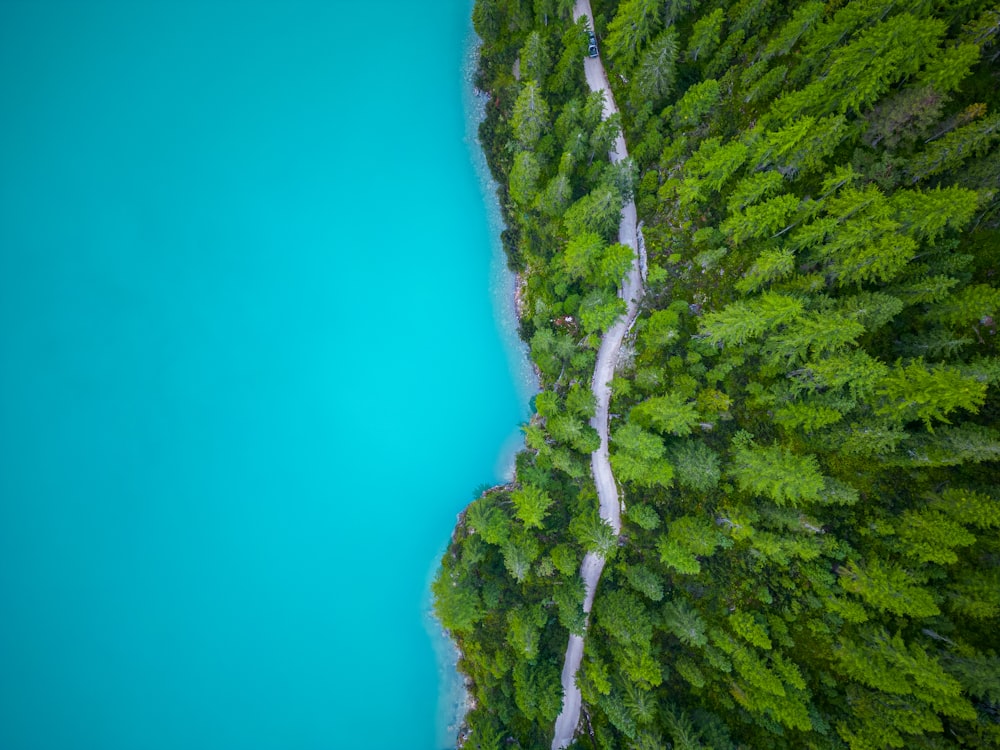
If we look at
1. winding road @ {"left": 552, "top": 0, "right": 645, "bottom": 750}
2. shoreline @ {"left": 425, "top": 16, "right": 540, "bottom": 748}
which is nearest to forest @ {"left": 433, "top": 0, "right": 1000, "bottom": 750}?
winding road @ {"left": 552, "top": 0, "right": 645, "bottom": 750}

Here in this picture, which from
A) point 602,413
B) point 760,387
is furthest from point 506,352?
point 760,387

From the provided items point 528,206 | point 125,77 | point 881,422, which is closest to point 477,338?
point 528,206

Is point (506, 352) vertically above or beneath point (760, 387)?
above

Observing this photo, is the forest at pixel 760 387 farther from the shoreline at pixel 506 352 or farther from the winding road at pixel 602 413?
the shoreline at pixel 506 352

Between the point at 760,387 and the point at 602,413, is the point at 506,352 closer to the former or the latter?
the point at 602,413

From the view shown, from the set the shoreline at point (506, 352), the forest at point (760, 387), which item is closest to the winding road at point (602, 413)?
the forest at point (760, 387)

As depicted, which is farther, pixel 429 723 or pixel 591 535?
pixel 429 723

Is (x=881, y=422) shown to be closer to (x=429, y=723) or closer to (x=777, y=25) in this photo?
(x=777, y=25)
